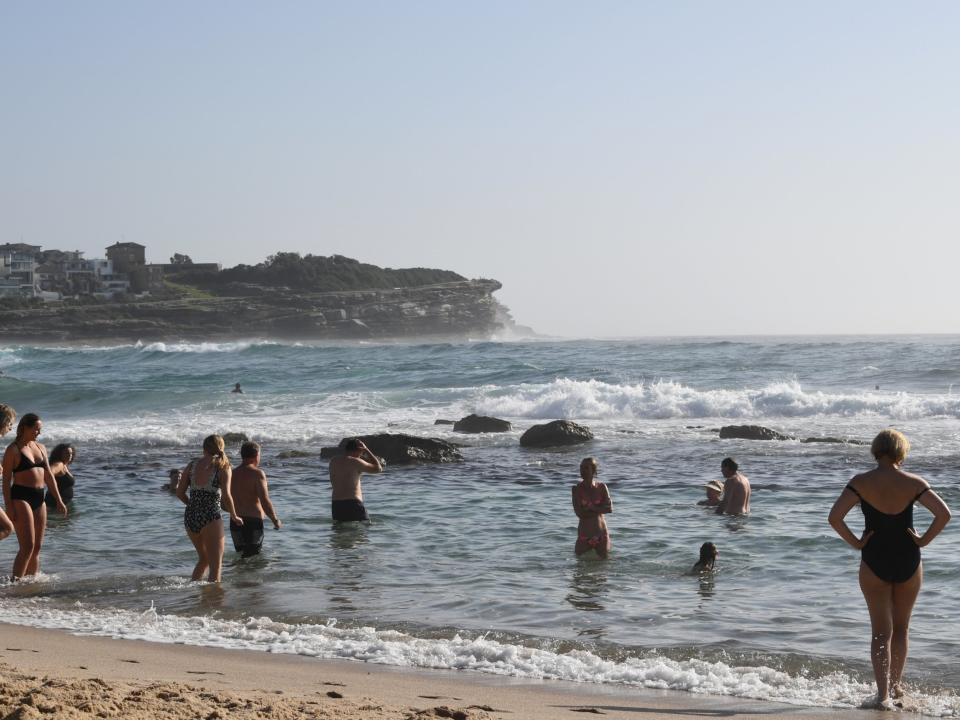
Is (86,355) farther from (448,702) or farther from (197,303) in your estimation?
(448,702)

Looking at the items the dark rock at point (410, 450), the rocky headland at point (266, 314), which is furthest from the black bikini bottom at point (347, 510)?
the rocky headland at point (266, 314)

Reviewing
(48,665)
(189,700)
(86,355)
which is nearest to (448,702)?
(189,700)

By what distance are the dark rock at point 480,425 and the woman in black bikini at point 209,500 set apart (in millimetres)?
17223

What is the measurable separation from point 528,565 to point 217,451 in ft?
11.4

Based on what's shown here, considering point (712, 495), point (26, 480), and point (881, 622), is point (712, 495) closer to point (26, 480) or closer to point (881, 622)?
point (881, 622)

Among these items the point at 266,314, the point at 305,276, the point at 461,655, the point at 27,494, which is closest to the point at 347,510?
the point at 27,494

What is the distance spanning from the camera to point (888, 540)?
6652 millimetres

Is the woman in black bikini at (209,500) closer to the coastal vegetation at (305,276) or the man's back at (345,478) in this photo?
the man's back at (345,478)

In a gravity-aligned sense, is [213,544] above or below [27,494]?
below

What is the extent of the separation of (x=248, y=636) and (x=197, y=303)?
373 feet

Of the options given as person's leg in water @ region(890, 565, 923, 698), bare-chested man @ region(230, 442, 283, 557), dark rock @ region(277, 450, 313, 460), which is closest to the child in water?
person's leg in water @ region(890, 565, 923, 698)

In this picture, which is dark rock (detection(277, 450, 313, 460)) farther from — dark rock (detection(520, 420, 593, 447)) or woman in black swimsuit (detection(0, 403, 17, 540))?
woman in black swimsuit (detection(0, 403, 17, 540))

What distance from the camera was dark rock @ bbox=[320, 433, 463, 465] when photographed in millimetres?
21094

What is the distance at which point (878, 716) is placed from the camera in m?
6.50
